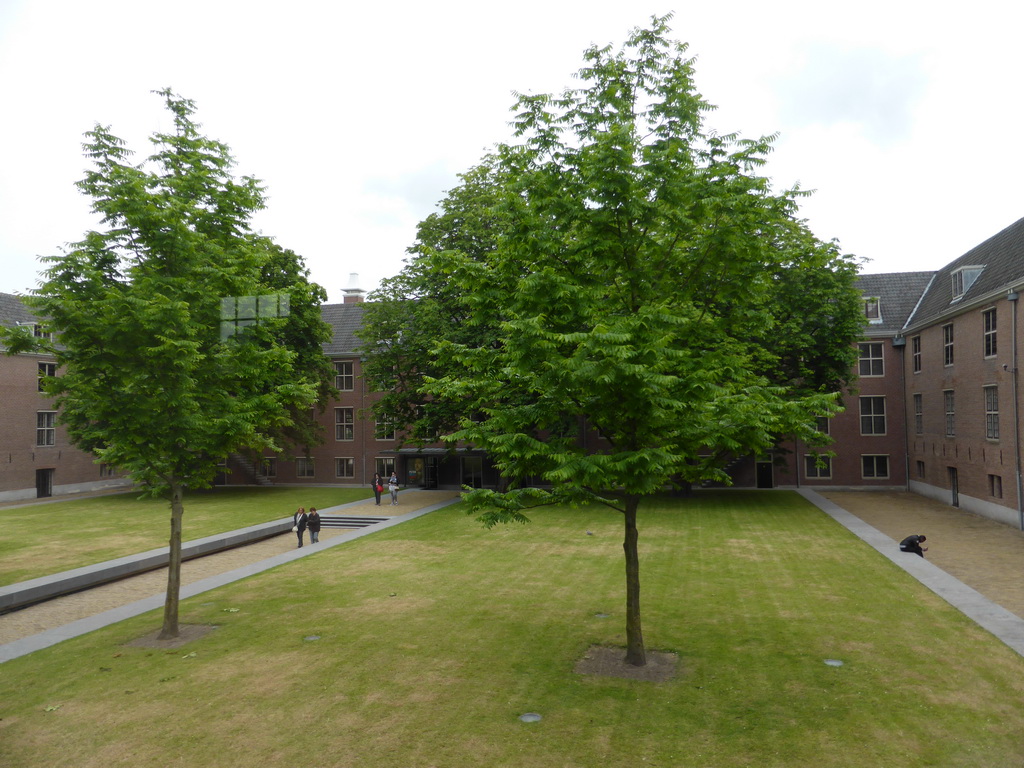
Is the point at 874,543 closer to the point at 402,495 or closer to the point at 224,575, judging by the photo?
the point at 224,575

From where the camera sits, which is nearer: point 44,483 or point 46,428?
point 46,428

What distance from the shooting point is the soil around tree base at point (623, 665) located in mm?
11234

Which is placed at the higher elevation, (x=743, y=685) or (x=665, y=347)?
(x=665, y=347)

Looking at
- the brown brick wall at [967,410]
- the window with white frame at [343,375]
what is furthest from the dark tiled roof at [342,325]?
the brown brick wall at [967,410]

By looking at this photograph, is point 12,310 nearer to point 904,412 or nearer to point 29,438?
point 29,438

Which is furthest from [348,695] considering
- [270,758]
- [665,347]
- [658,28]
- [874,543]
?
[874,543]

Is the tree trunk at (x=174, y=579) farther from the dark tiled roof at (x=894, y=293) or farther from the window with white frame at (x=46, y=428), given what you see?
the dark tiled roof at (x=894, y=293)

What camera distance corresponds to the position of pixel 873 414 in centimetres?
4116

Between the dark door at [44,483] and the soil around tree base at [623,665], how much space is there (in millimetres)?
43425

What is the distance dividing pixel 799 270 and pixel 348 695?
27.1m

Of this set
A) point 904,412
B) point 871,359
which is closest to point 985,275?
point 871,359

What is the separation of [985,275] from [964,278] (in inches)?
59.2

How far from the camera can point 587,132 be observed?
11797 millimetres

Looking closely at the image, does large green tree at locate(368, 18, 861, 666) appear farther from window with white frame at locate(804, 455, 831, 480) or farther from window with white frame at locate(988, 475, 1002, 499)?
window with white frame at locate(804, 455, 831, 480)
